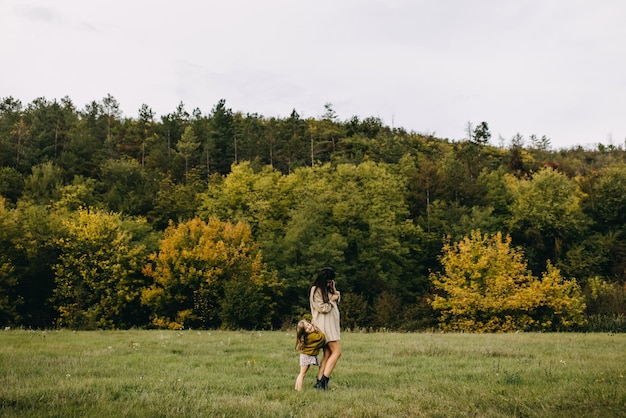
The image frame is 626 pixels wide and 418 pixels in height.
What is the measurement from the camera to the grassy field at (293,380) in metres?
7.13

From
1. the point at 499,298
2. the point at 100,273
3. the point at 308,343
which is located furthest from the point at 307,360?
the point at 100,273

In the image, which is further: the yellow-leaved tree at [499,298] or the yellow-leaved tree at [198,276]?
the yellow-leaved tree at [198,276]

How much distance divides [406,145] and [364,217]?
26.7 metres

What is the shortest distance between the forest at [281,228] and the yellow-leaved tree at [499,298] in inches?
6.6

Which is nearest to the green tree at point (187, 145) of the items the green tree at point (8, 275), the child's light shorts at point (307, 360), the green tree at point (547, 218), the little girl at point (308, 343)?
the green tree at point (8, 275)

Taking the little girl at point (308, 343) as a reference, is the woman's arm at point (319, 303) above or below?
above

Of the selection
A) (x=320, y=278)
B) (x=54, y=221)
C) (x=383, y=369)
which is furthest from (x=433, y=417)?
(x=54, y=221)

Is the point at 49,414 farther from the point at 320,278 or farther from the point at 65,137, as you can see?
the point at 65,137

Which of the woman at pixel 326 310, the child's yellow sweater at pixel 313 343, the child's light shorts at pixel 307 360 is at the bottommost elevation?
the child's light shorts at pixel 307 360

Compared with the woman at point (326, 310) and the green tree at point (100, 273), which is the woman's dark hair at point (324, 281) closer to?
the woman at point (326, 310)

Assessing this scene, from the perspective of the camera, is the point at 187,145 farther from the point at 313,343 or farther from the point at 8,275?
the point at 313,343

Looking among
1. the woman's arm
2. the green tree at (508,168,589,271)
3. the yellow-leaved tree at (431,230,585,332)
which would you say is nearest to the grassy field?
the woman's arm

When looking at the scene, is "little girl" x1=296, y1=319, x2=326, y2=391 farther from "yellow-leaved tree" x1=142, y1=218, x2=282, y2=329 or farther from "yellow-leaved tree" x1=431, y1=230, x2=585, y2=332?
"yellow-leaved tree" x1=142, y1=218, x2=282, y2=329

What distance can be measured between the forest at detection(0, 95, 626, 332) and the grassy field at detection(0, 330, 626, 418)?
18.0 metres
